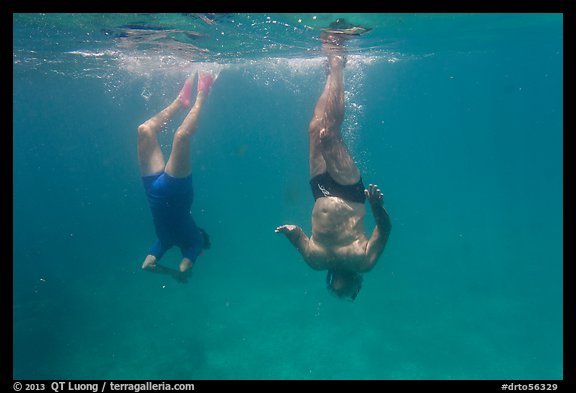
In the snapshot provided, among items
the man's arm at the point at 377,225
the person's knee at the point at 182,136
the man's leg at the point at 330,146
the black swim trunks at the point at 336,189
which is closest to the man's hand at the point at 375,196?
the man's arm at the point at 377,225

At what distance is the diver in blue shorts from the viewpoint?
819 cm

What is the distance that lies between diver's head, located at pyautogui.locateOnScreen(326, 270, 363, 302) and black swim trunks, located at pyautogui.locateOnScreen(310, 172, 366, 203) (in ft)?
4.67

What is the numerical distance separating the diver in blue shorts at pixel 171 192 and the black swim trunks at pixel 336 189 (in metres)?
2.82

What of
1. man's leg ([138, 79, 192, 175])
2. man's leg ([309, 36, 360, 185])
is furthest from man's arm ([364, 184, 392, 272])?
man's leg ([138, 79, 192, 175])

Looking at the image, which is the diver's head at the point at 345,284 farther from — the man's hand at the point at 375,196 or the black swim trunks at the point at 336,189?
the man's hand at the point at 375,196

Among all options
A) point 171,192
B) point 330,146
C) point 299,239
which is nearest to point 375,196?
point 330,146

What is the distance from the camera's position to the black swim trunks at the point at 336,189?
7430 millimetres

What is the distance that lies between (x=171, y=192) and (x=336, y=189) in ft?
11.5

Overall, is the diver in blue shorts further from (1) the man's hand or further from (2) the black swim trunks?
(1) the man's hand

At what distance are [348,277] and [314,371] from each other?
341 inches

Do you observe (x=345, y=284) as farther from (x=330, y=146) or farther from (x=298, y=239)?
(x=330, y=146)

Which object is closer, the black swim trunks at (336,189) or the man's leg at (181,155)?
the black swim trunks at (336,189)

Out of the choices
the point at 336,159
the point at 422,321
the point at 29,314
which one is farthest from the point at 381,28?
the point at 29,314

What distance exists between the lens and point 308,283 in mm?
24438
